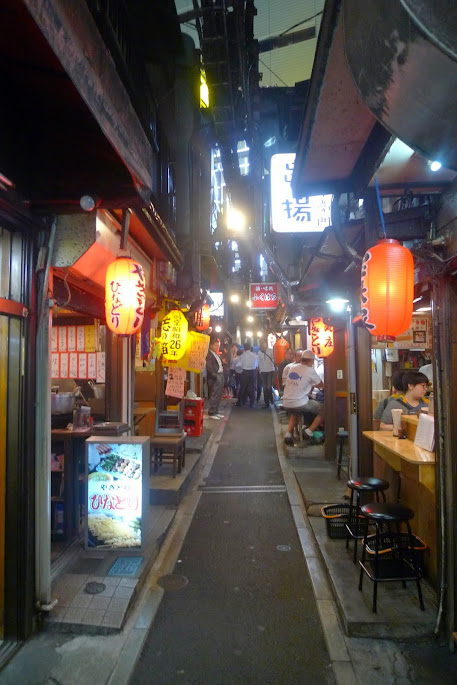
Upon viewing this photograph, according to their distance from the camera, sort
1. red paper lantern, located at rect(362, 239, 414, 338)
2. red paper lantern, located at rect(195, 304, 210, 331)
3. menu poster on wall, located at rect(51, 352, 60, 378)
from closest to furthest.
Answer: red paper lantern, located at rect(362, 239, 414, 338), menu poster on wall, located at rect(51, 352, 60, 378), red paper lantern, located at rect(195, 304, 210, 331)

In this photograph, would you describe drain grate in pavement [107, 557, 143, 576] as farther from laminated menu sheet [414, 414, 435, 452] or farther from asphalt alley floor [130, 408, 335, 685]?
laminated menu sheet [414, 414, 435, 452]

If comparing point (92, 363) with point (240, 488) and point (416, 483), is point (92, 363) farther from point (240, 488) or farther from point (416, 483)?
point (416, 483)

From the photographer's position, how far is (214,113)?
605 inches

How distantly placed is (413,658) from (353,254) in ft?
16.8

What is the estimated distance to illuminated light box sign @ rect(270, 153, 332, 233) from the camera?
9492 millimetres

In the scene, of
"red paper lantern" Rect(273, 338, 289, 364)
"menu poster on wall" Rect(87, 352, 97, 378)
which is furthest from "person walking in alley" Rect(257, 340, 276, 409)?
"menu poster on wall" Rect(87, 352, 97, 378)

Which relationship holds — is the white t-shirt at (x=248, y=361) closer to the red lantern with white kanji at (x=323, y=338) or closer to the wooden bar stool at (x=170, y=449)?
the red lantern with white kanji at (x=323, y=338)

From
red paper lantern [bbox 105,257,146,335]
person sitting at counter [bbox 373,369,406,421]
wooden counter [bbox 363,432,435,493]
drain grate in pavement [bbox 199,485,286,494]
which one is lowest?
drain grate in pavement [bbox 199,485,286,494]

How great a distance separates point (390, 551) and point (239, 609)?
226 cm

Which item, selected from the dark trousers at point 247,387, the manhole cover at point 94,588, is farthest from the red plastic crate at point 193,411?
the manhole cover at point 94,588

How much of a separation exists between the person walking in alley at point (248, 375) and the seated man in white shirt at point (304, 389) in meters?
9.55

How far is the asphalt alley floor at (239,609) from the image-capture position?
4.07m

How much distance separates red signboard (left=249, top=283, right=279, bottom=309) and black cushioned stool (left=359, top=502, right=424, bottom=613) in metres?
16.4

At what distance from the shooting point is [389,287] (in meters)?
4.66
